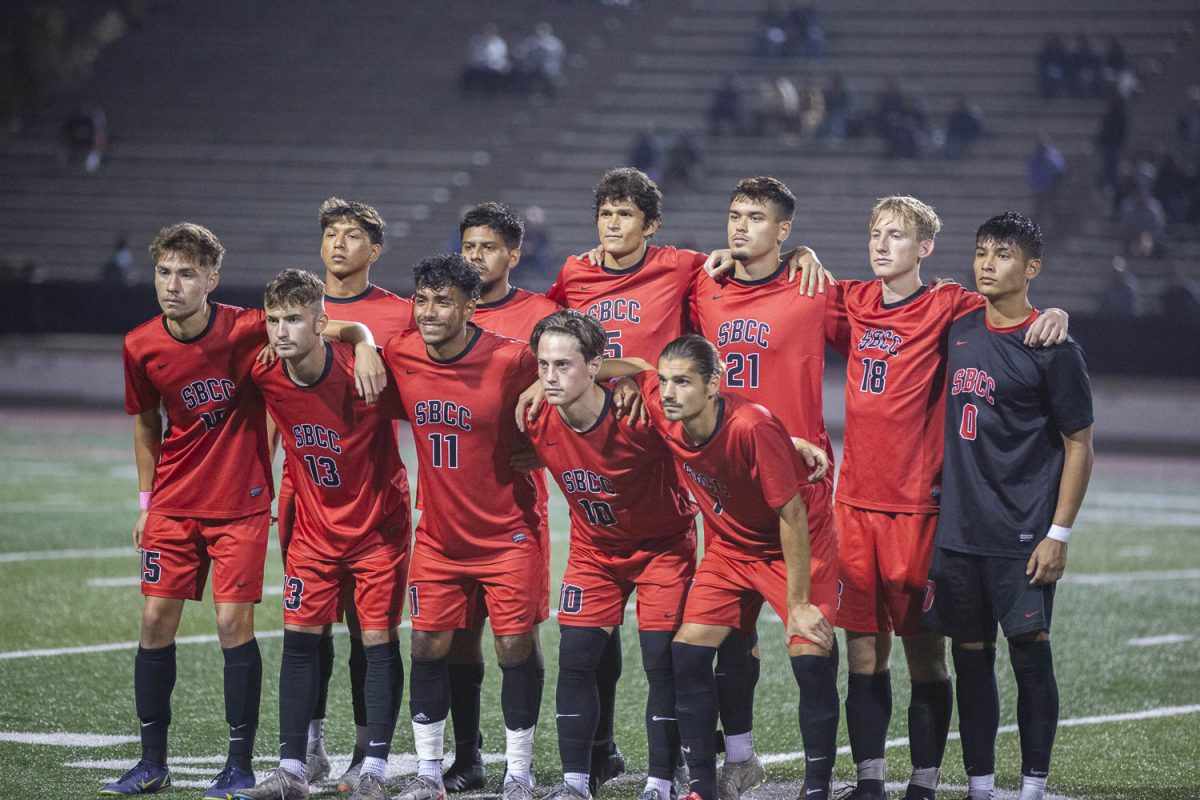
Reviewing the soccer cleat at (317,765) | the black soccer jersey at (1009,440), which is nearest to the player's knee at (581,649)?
the soccer cleat at (317,765)

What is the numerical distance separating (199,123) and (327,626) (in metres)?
26.5

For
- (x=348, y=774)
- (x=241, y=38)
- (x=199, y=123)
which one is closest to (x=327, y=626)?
(x=348, y=774)

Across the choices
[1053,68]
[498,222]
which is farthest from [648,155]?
[498,222]

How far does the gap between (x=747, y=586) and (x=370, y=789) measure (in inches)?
62.6

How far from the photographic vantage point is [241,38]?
108 ft

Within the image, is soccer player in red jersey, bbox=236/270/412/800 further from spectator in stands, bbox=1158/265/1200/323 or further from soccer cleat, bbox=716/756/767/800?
spectator in stands, bbox=1158/265/1200/323

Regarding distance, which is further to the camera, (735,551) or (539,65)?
(539,65)

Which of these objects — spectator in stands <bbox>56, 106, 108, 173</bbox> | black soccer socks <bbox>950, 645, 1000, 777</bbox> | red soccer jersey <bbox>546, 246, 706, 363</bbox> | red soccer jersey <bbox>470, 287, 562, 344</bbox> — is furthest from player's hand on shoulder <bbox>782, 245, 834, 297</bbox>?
spectator in stands <bbox>56, 106, 108, 173</bbox>

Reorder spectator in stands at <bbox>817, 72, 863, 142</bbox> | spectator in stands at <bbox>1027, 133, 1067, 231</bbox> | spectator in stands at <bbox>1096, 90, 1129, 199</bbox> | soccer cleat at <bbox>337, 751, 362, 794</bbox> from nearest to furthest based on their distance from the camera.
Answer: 1. soccer cleat at <bbox>337, 751, 362, 794</bbox>
2. spectator in stands at <bbox>1027, 133, 1067, 231</bbox>
3. spectator in stands at <bbox>1096, 90, 1129, 199</bbox>
4. spectator in stands at <bbox>817, 72, 863, 142</bbox>

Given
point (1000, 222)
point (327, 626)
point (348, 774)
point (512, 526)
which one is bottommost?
point (348, 774)

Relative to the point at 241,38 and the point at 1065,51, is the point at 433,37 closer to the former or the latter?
the point at 241,38

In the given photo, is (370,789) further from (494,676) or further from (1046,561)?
(494,676)

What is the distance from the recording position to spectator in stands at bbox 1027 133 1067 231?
2378cm

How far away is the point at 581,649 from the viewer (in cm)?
575
